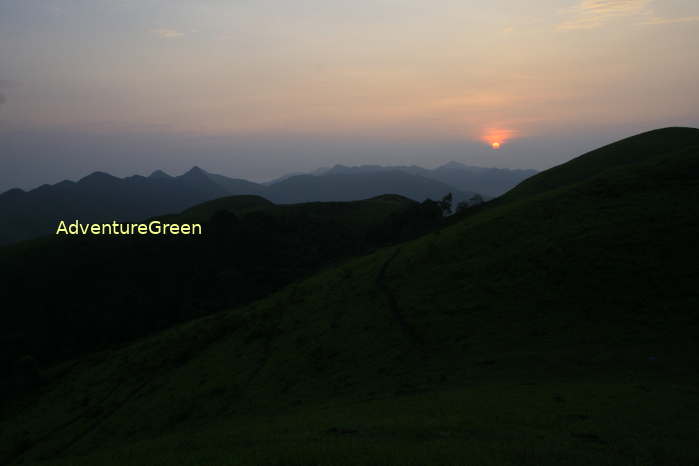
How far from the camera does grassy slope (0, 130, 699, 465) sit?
14289 millimetres

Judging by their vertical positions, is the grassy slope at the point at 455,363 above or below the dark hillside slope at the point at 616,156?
below

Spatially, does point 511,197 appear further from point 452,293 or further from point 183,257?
point 183,257

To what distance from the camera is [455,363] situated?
2608cm

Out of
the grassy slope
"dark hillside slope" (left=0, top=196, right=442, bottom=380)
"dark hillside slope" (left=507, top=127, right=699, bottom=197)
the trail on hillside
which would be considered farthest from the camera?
"dark hillside slope" (left=0, top=196, right=442, bottom=380)

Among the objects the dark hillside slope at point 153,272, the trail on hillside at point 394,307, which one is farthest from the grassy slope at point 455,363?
the dark hillside slope at point 153,272

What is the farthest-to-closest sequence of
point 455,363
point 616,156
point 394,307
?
point 616,156 < point 394,307 < point 455,363

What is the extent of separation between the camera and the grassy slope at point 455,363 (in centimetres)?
1429

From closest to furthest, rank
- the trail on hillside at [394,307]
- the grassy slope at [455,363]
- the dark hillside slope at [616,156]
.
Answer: the grassy slope at [455,363], the trail on hillside at [394,307], the dark hillside slope at [616,156]

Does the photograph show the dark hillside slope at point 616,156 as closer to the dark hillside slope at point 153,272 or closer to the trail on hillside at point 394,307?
the dark hillside slope at point 153,272

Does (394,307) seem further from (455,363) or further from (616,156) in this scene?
(616,156)

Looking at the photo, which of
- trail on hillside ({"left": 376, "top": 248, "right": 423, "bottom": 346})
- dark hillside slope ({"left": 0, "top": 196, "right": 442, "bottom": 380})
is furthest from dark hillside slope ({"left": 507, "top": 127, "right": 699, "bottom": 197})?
trail on hillside ({"left": 376, "top": 248, "right": 423, "bottom": 346})

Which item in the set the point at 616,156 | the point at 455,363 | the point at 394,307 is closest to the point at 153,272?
the point at 394,307

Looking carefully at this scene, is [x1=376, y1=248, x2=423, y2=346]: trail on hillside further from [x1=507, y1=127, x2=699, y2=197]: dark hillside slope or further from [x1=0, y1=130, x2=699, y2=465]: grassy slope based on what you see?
[x1=507, y1=127, x2=699, y2=197]: dark hillside slope

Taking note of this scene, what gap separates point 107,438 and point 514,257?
3710cm
